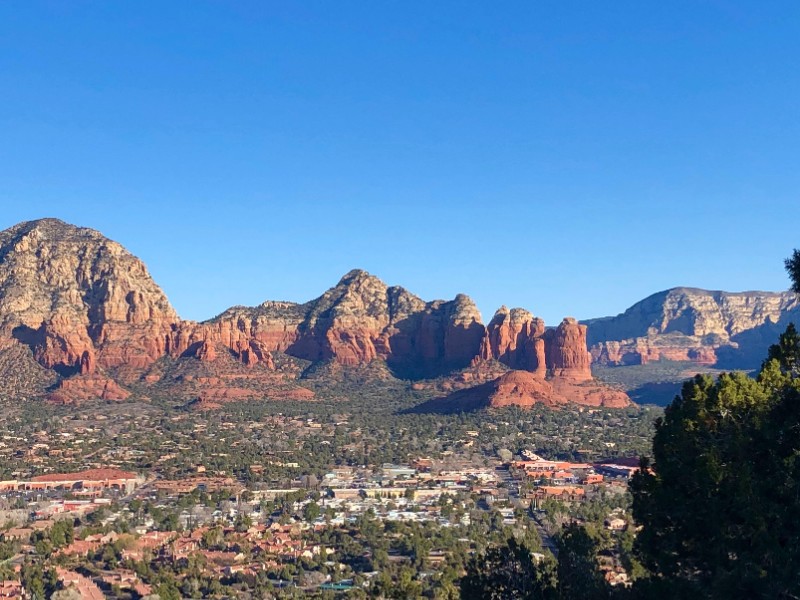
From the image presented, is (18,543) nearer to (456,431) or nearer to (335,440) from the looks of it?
(335,440)

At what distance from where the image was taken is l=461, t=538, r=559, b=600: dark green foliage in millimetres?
30422

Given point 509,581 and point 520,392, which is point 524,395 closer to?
point 520,392

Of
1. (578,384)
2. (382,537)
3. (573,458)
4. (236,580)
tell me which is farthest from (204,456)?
(578,384)

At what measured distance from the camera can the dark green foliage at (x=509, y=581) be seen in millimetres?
30422

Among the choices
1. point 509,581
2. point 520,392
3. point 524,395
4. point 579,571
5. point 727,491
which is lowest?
point 509,581

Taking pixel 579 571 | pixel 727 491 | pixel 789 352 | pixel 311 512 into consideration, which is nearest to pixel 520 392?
pixel 311 512

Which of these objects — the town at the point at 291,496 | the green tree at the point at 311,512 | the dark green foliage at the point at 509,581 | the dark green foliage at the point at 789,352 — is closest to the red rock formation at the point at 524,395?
the town at the point at 291,496

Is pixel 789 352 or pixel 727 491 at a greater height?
pixel 789 352

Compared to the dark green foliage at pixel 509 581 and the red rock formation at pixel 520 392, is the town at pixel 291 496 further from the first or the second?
the red rock formation at pixel 520 392

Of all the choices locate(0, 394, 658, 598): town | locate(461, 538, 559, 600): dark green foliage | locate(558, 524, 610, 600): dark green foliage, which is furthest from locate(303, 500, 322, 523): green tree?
locate(461, 538, 559, 600): dark green foliage

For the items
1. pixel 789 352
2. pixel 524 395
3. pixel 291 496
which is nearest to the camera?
pixel 789 352

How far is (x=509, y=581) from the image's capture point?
31.1m

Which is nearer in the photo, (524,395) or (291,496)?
(291,496)

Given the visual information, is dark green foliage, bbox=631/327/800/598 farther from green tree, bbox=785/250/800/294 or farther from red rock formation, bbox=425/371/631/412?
red rock formation, bbox=425/371/631/412
